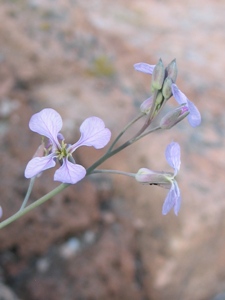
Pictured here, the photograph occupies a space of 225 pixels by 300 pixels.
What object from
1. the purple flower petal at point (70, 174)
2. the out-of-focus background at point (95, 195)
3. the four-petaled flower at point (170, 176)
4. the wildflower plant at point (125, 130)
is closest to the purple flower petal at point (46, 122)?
the wildflower plant at point (125, 130)

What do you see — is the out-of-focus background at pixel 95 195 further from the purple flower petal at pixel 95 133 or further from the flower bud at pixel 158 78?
the flower bud at pixel 158 78

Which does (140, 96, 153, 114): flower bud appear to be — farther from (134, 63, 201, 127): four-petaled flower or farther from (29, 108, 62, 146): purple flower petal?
(29, 108, 62, 146): purple flower petal

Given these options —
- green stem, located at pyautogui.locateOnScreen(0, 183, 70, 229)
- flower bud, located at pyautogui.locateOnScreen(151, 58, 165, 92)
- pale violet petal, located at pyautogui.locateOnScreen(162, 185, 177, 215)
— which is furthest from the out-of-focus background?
flower bud, located at pyautogui.locateOnScreen(151, 58, 165, 92)

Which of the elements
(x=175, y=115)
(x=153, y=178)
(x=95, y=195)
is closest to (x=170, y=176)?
(x=153, y=178)

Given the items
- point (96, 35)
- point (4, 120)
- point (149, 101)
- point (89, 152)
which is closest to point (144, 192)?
point (89, 152)

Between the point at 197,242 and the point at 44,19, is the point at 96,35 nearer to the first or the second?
the point at 44,19

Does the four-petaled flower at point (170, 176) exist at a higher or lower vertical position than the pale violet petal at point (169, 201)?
higher

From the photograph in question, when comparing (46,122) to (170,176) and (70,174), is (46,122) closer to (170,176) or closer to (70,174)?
(70,174)
